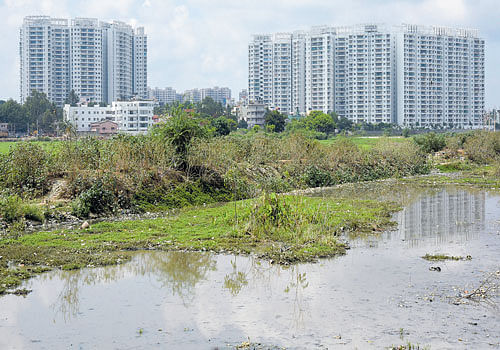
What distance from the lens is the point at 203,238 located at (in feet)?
45.9

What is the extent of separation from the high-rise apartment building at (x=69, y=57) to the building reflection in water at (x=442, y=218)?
13062 centimetres

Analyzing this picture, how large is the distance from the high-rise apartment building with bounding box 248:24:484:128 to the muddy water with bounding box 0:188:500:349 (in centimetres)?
12210

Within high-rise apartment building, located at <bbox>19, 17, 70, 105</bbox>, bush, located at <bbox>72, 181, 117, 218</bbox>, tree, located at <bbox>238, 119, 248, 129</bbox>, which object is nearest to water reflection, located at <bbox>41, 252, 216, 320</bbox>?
bush, located at <bbox>72, 181, 117, 218</bbox>

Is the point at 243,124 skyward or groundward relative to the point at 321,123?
skyward

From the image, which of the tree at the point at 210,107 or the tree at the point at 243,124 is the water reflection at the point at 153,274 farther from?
the tree at the point at 243,124

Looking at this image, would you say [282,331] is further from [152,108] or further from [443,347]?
[152,108]

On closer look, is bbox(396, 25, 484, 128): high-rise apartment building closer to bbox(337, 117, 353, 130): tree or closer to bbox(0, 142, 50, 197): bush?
bbox(337, 117, 353, 130): tree

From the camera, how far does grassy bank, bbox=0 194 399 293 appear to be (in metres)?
11.8

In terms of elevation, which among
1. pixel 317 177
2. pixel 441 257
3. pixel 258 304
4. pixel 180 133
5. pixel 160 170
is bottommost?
pixel 258 304

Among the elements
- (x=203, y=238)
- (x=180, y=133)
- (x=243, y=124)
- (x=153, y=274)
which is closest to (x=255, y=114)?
(x=243, y=124)

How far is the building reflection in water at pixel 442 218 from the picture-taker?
15.3 metres

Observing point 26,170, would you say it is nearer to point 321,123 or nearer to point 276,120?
point 276,120

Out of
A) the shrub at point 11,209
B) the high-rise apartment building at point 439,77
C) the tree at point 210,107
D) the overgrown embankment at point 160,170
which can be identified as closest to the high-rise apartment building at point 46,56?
the tree at point 210,107

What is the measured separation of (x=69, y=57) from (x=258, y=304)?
149272 millimetres
